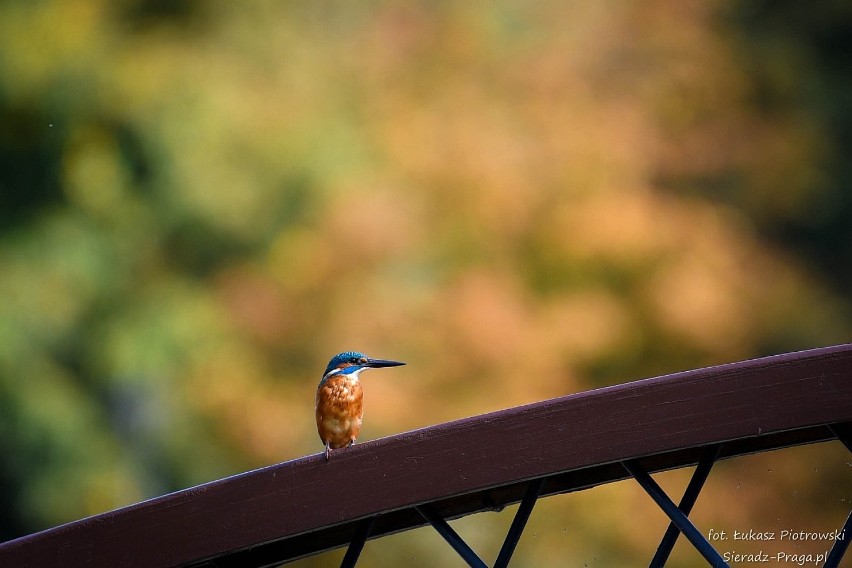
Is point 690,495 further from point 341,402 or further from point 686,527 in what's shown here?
point 341,402

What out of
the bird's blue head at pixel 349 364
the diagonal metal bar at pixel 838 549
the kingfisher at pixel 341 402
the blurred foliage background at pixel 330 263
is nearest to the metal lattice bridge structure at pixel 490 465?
the diagonal metal bar at pixel 838 549

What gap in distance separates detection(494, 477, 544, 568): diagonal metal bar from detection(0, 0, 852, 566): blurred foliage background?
19.7 ft

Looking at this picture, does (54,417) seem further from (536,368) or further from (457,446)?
(457,446)

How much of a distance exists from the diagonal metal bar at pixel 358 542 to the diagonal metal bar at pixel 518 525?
1.19ft

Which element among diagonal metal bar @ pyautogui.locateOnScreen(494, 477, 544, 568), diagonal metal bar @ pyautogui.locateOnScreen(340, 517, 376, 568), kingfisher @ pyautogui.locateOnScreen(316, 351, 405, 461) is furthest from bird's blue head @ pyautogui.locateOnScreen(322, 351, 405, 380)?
diagonal metal bar @ pyautogui.locateOnScreen(494, 477, 544, 568)

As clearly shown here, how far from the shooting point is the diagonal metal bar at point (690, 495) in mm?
2693

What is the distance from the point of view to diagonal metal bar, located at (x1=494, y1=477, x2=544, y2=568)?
2.63m

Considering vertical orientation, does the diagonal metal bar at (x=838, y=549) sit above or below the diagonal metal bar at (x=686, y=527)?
above

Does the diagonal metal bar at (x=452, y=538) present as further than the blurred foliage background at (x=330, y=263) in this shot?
No

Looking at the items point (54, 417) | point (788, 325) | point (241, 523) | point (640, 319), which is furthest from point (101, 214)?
point (241, 523)

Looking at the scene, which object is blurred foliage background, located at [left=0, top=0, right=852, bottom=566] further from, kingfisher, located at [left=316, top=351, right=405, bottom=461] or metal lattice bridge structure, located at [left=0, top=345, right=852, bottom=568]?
metal lattice bridge structure, located at [left=0, top=345, right=852, bottom=568]

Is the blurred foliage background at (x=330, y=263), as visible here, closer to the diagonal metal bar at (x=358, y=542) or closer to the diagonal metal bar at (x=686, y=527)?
the diagonal metal bar at (x=358, y=542)

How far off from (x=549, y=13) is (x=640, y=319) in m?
3.66

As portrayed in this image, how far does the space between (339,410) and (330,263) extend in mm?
5879
